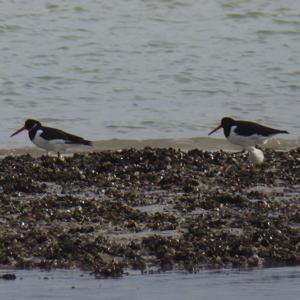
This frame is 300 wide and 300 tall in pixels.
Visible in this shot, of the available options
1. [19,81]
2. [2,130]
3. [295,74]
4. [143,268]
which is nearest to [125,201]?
[143,268]

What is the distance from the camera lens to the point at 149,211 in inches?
372

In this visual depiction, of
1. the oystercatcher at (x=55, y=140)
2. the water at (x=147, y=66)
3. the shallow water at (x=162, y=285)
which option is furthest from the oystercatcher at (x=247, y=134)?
the shallow water at (x=162, y=285)

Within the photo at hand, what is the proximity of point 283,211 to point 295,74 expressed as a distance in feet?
30.3

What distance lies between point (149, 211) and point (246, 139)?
12.0 ft

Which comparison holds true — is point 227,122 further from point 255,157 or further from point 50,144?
point 50,144

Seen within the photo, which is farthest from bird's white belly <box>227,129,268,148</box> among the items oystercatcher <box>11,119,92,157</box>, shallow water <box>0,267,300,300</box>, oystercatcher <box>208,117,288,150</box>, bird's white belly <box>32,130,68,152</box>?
shallow water <box>0,267,300,300</box>

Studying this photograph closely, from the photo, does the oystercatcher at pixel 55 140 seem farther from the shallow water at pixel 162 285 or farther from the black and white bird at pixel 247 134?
the shallow water at pixel 162 285

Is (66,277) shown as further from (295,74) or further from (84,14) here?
(84,14)

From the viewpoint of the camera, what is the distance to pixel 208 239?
8.39m

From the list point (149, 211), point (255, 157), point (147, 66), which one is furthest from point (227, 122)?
point (147, 66)

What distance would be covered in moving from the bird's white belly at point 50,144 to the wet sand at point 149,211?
0.35 metres

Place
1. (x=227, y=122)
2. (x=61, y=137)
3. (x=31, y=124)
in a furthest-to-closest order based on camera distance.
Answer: (x=227, y=122) < (x=31, y=124) < (x=61, y=137)

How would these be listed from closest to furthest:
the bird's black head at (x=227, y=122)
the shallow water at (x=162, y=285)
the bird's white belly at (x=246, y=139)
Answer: the shallow water at (x=162, y=285), the bird's white belly at (x=246, y=139), the bird's black head at (x=227, y=122)

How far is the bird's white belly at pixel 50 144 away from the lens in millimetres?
12461
